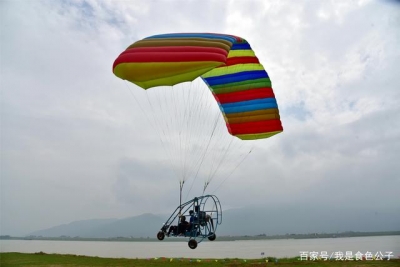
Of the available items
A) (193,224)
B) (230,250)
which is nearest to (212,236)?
(193,224)

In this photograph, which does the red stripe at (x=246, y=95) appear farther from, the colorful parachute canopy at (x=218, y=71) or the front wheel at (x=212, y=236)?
the front wheel at (x=212, y=236)

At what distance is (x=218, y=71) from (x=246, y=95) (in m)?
1.43

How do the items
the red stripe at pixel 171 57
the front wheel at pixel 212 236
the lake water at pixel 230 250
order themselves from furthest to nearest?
the lake water at pixel 230 250 < the front wheel at pixel 212 236 < the red stripe at pixel 171 57

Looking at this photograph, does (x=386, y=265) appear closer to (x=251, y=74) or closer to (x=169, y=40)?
(x=251, y=74)

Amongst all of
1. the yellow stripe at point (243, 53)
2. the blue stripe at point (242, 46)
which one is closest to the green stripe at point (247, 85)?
the yellow stripe at point (243, 53)

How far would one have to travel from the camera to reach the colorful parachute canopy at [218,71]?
9430mm

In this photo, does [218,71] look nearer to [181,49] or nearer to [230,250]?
[181,49]

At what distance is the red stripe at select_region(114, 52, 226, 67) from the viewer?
30.9 ft

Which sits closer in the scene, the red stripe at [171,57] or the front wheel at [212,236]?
the red stripe at [171,57]

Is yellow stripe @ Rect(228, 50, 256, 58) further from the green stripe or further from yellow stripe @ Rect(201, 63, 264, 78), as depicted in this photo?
the green stripe

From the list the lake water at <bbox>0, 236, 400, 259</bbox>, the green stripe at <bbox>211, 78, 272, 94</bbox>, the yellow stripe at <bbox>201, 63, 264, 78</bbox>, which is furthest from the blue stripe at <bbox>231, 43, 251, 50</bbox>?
the lake water at <bbox>0, 236, 400, 259</bbox>

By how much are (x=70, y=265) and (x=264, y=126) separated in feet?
58.4

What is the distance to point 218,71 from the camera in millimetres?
14320

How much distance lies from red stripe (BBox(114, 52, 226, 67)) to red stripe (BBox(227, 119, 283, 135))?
551 cm
